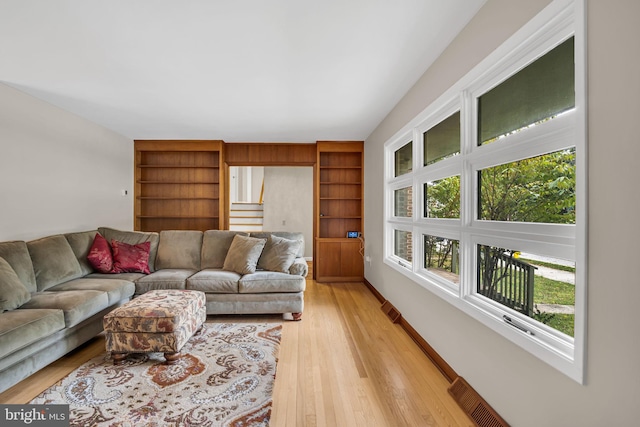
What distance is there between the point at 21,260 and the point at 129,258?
105 cm

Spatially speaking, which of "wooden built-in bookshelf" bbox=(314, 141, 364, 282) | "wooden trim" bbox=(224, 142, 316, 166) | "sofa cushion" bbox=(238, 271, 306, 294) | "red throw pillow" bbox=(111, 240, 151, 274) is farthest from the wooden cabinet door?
"red throw pillow" bbox=(111, 240, 151, 274)

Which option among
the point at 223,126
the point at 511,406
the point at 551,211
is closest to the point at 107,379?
the point at 511,406

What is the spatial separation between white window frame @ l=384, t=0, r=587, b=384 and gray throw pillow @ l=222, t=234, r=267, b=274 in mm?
1980

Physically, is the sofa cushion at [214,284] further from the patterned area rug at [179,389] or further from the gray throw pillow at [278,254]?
the patterned area rug at [179,389]

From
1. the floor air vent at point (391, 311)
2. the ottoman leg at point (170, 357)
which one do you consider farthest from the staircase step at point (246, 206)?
the ottoman leg at point (170, 357)

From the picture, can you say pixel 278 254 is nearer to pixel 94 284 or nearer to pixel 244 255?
pixel 244 255

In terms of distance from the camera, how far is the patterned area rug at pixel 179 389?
1.72 metres

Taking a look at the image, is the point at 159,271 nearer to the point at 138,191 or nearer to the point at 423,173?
the point at 138,191

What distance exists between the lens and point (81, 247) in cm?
339

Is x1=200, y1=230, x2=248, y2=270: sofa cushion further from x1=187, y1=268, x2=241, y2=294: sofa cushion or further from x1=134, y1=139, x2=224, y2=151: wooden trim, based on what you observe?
x1=134, y1=139, x2=224, y2=151: wooden trim

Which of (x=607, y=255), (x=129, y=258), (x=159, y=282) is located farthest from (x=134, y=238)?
(x=607, y=255)

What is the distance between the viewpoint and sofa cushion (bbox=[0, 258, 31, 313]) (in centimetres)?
218

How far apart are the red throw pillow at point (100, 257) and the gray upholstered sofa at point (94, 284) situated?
65mm

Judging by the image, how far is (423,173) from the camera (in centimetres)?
276
